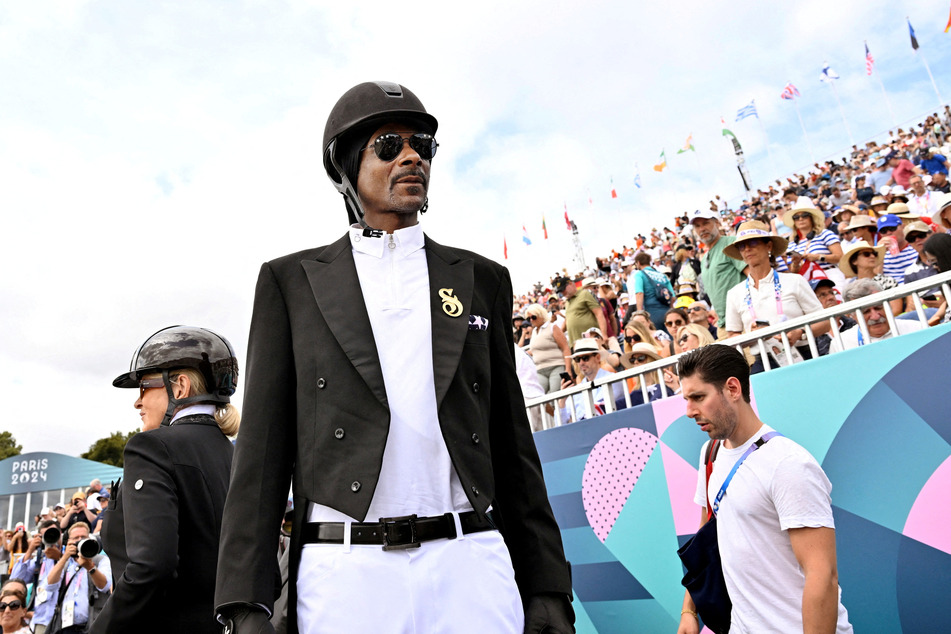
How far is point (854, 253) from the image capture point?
7.20 meters

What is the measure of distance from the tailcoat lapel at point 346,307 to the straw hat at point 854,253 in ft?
20.9

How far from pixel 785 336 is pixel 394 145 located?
367 cm

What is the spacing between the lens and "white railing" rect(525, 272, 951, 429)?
4.38 m

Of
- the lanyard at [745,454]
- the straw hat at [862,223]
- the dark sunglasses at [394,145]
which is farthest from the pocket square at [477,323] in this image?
the straw hat at [862,223]

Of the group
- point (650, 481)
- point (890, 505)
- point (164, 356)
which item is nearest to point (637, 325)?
point (650, 481)

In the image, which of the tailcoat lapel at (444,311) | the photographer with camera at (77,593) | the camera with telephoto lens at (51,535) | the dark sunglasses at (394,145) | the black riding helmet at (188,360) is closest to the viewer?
the tailcoat lapel at (444,311)

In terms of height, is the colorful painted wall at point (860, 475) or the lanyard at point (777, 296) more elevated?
the lanyard at point (777, 296)

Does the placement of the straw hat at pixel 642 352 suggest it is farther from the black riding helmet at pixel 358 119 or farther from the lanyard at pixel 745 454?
the black riding helmet at pixel 358 119

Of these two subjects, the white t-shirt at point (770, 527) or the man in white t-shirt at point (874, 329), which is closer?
the white t-shirt at point (770, 527)

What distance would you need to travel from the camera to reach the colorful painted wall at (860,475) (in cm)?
408

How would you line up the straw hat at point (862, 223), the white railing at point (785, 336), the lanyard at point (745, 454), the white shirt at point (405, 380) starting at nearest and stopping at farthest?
the white shirt at point (405, 380) → the lanyard at point (745, 454) → the white railing at point (785, 336) → the straw hat at point (862, 223)

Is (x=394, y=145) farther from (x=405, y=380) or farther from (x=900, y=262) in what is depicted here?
(x=900, y=262)

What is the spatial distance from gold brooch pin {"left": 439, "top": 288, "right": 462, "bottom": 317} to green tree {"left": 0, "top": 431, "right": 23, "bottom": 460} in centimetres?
6838

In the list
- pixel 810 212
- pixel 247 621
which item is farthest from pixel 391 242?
pixel 810 212
